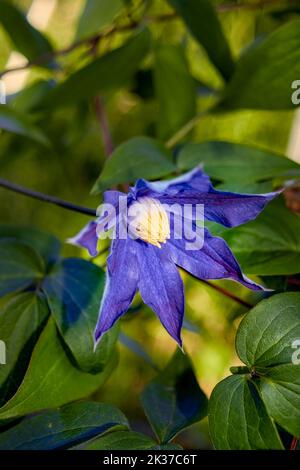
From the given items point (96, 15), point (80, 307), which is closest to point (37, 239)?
point (80, 307)

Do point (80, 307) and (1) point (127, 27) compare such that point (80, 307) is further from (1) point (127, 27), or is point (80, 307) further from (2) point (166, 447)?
(1) point (127, 27)

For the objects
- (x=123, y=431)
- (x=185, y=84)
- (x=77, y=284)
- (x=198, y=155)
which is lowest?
(x=123, y=431)

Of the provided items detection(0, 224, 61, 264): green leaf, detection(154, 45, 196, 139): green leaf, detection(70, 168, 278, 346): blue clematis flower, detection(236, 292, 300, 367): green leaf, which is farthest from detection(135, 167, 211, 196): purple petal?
detection(154, 45, 196, 139): green leaf

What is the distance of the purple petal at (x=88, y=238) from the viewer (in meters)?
0.45

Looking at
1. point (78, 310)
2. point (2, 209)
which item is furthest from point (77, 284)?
point (2, 209)

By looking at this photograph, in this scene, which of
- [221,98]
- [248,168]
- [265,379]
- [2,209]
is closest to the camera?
[265,379]

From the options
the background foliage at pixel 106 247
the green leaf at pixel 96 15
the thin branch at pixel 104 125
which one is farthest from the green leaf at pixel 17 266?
the green leaf at pixel 96 15

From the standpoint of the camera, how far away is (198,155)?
2.02 feet

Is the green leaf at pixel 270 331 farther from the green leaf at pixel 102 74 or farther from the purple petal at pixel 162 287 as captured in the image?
the green leaf at pixel 102 74

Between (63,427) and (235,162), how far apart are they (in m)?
0.31

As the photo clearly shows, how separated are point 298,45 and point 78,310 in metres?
0.36

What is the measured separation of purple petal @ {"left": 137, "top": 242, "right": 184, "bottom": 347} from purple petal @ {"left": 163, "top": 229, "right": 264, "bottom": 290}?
0.03ft

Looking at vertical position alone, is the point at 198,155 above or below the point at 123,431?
above

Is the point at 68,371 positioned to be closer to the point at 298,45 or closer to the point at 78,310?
the point at 78,310
